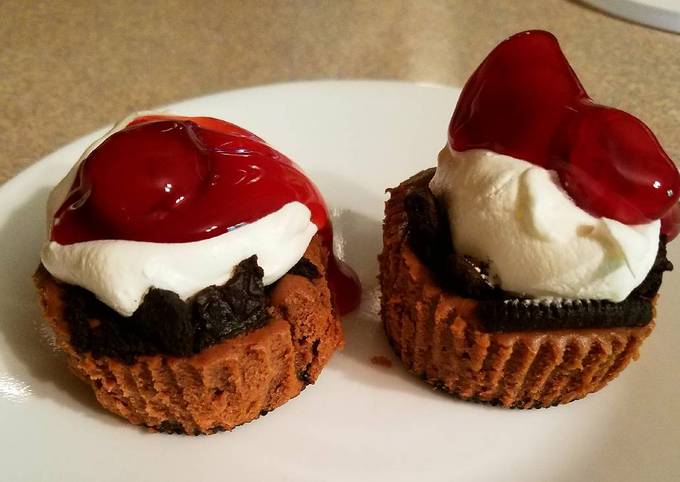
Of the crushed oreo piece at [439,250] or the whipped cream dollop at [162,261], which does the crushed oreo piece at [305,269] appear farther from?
the crushed oreo piece at [439,250]

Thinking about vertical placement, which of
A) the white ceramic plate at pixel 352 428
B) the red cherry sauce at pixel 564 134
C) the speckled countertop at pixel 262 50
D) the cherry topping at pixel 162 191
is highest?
the red cherry sauce at pixel 564 134

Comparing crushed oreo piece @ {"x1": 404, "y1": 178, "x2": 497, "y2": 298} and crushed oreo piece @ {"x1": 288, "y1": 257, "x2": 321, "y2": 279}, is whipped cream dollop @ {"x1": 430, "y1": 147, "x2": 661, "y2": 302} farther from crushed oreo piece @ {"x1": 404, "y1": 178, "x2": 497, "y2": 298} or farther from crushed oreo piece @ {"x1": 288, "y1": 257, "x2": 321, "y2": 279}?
crushed oreo piece @ {"x1": 288, "y1": 257, "x2": 321, "y2": 279}

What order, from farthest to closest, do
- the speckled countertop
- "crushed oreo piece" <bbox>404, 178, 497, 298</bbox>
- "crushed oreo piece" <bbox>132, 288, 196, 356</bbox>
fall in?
the speckled countertop → "crushed oreo piece" <bbox>404, 178, 497, 298</bbox> → "crushed oreo piece" <bbox>132, 288, 196, 356</bbox>

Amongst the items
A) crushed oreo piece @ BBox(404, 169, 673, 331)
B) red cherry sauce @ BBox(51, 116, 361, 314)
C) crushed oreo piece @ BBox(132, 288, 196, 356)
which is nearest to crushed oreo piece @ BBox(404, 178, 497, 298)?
crushed oreo piece @ BBox(404, 169, 673, 331)

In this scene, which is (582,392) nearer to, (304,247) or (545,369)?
(545,369)

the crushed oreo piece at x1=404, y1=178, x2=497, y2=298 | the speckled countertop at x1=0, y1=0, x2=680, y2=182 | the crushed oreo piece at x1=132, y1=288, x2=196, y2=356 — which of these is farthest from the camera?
the speckled countertop at x1=0, y1=0, x2=680, y2=182

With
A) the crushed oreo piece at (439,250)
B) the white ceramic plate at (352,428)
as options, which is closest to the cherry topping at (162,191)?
the crushed oreo piece at (439,250)

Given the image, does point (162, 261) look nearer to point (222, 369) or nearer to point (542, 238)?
point (222, 369)

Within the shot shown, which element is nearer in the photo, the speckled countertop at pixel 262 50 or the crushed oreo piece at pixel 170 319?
the crushed oreo piece at pixel 170 319
